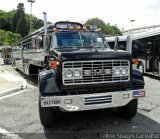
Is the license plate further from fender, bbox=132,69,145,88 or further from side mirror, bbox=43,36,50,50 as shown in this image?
side mirror, bbox=43,36,50,50

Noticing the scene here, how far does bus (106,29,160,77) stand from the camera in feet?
50.4

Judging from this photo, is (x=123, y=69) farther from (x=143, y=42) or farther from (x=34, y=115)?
(x=143, y=42)

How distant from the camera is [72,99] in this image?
19.1 feet

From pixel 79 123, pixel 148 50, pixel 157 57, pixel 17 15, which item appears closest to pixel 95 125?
pixel 79 123

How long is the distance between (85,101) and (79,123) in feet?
3.58

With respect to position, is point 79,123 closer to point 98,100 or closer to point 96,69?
point 98,100

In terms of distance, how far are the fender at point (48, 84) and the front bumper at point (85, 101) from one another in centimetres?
18

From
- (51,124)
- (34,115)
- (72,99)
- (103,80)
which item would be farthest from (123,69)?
(34,115)

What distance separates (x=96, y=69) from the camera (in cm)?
604

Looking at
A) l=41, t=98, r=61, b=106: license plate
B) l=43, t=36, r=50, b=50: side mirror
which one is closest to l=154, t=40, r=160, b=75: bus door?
l=43, t=36, r=50, b=50: side mirror

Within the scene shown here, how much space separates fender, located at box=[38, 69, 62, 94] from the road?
3.07 feet

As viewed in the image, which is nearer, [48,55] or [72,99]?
[72,99]

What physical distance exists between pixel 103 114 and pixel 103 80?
167cm

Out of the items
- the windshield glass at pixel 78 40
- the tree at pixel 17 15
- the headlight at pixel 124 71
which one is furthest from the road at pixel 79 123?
the tree at pixel 17 15
